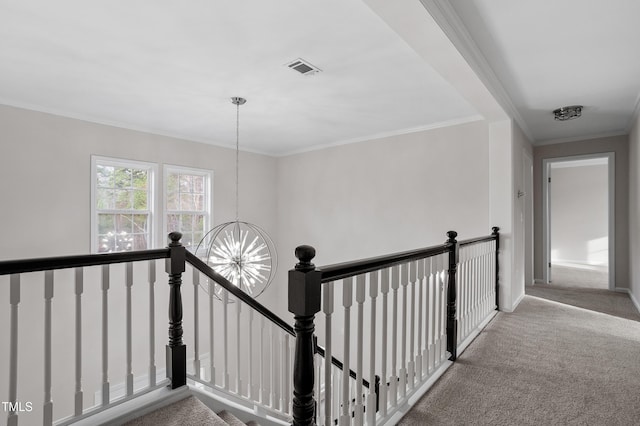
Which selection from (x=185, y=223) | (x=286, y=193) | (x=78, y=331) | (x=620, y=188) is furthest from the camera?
(x=286, y=193)

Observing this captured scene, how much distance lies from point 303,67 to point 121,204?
3083 mm

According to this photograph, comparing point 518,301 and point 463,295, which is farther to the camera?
point 518,301

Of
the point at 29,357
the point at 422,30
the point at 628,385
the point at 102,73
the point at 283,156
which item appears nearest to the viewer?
the point at 422,30

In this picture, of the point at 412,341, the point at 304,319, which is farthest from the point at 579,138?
the point at 304,319

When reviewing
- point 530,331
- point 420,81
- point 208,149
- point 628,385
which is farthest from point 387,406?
point 208,149

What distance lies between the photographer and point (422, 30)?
6.37 ft

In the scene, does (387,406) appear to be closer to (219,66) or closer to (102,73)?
(219,66)

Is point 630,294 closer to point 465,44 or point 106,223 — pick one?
point 465,44

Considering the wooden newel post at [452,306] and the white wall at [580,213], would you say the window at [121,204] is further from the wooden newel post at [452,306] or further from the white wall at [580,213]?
the white wall at [580,213]

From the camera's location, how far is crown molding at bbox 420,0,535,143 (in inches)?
73.2

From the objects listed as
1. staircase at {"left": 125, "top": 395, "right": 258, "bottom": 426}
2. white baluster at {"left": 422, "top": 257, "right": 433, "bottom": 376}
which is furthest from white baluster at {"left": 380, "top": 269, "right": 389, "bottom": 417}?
staircase at {"left": 125, "top": 395, "right": 258, "bottom": 426}

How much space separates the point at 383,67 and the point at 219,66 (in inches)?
52.4

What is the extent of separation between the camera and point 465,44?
7.39 ft

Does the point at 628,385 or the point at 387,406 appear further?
the point at 628,385
